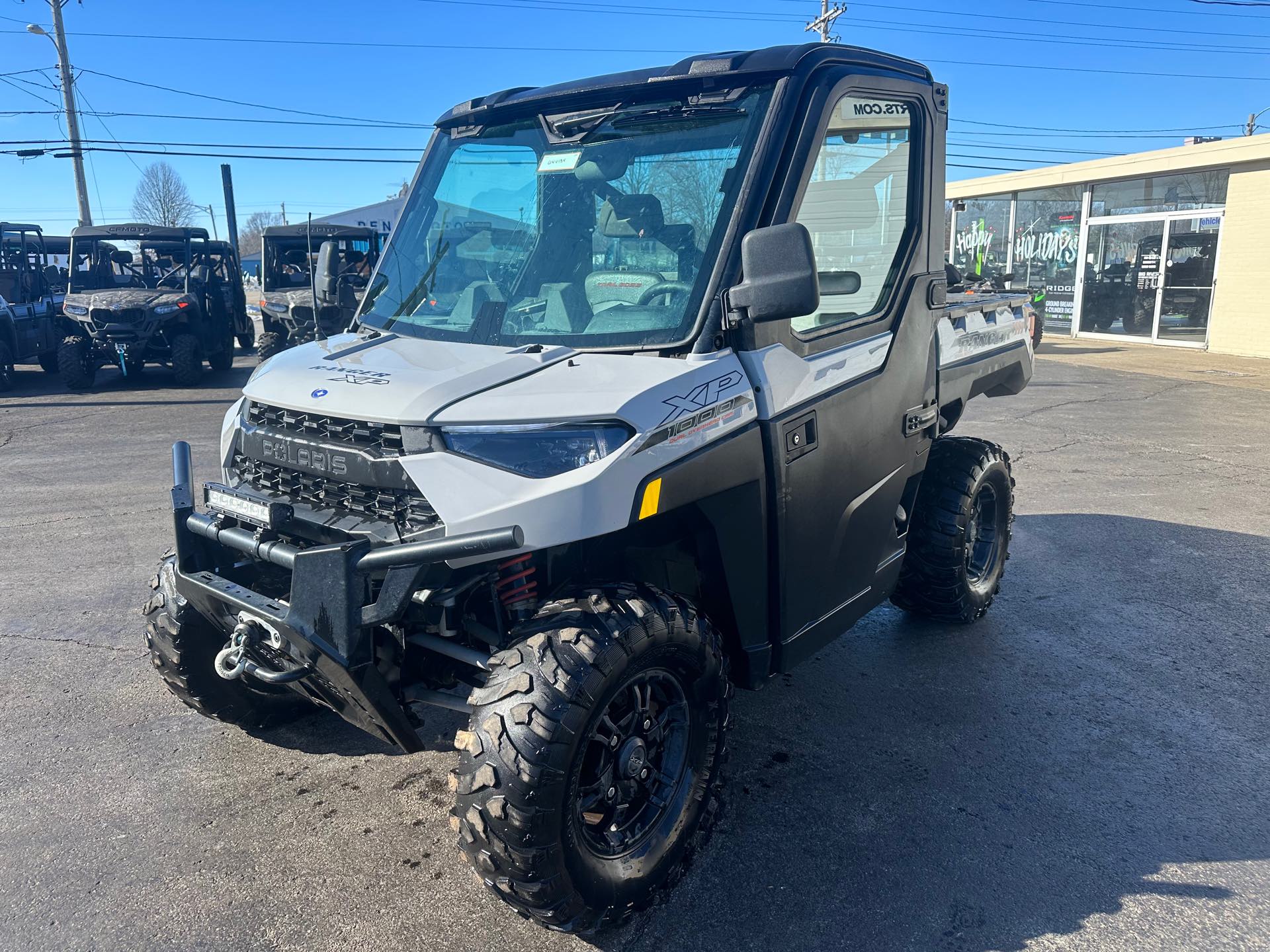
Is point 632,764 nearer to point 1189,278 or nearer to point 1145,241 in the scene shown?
point 1189,278

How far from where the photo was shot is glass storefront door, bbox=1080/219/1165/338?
20.2 meters

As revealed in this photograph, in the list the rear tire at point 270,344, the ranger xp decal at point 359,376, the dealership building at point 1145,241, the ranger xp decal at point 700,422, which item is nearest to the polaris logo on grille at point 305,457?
the ranger xp decal at point 359,376

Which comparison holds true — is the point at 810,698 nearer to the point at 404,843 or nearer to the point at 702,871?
the point at 702,871

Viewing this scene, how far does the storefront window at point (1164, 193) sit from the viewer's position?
738 inches

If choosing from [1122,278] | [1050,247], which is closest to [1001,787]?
[1122,278]

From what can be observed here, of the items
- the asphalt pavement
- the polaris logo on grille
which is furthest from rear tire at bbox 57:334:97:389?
the polaris logo on grille

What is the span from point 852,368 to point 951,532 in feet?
5.05

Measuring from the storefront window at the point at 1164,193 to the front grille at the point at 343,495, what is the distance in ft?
68.3

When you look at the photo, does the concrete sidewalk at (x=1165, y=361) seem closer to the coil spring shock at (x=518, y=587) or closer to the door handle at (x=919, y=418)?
the door handle at (x=919, y=418)

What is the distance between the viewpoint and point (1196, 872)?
9.80 ft

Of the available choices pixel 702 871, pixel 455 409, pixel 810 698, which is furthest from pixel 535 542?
pixel 810 698

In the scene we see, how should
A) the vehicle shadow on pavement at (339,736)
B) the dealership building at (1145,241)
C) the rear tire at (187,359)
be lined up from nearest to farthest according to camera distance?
1. the vehicle shadow on pavement at (339,736)
2. the rear tire at (187,359)
3. the dealership building at (1145,241)

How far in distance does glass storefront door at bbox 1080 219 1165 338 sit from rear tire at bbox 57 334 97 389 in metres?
20.9

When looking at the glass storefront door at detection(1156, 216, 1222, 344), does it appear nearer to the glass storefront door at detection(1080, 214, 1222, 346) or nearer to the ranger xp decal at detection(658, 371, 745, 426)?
the glass storefront door at detection(1080, 214, 1222, 346)
